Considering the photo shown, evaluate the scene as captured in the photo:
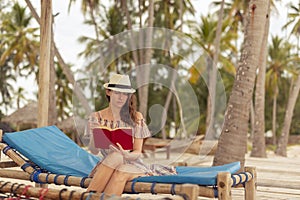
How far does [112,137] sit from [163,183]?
454mm

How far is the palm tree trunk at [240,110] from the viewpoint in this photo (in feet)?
18.8

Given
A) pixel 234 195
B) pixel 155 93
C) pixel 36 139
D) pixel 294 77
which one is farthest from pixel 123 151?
pixel 294 77

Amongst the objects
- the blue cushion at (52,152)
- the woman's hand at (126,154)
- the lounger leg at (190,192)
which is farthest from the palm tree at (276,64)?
the lounger leg at (190,192)

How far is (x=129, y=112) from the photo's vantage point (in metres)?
3.54

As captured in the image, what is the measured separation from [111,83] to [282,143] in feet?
37.8

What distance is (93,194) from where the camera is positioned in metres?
3.07

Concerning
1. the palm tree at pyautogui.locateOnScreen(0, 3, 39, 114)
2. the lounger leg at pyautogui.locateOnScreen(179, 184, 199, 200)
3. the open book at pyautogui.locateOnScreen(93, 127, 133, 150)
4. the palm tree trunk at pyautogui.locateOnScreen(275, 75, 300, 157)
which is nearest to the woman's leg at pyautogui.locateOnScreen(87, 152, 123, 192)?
the open book at pyautogui.locateOnScreen(93, 127, 133, 150)

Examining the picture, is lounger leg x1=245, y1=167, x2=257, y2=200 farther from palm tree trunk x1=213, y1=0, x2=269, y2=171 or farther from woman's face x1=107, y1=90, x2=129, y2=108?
palm tree trunk x1=213, y1=0, x2=269, y2=171

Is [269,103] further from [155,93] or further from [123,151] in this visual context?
[123,151]

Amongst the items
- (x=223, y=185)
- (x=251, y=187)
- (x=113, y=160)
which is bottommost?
(x=251, y=187)

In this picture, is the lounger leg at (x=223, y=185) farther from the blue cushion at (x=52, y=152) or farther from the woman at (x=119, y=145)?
the blue cushion at (x=52, y=152)

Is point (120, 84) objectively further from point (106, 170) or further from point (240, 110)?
point (240, 110)

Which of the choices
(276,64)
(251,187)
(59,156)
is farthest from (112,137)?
(276,64)

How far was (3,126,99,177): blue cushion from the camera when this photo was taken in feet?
13.3
